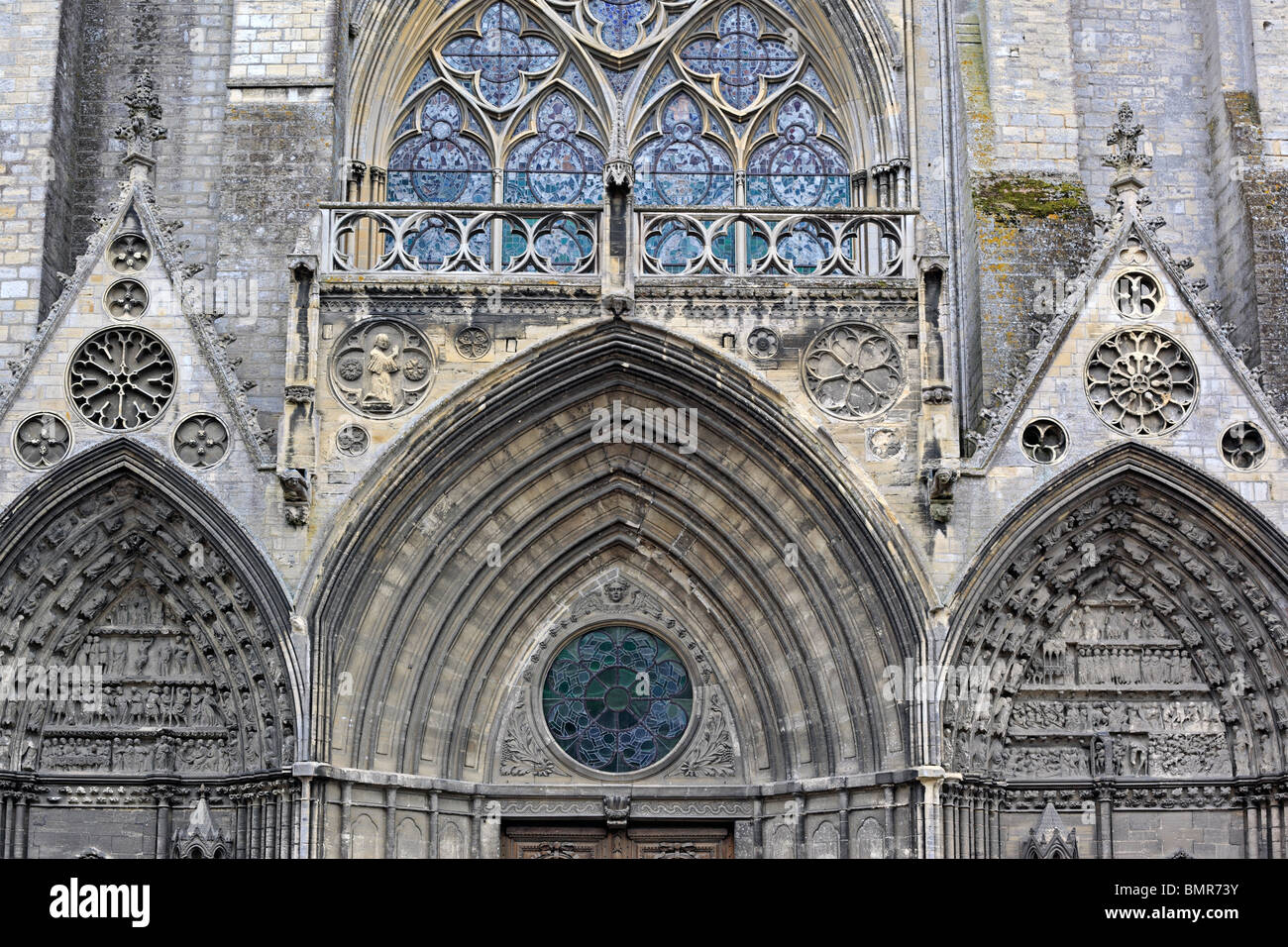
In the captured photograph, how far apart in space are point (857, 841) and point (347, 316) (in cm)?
535

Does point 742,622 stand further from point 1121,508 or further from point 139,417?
point 139,417

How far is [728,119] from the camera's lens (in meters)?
15.1

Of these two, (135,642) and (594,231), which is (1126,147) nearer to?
(594,231)

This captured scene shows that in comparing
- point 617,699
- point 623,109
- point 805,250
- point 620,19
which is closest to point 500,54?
point 620,19

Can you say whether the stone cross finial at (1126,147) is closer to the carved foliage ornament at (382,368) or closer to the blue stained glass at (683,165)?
the blue stained glass at (683,165)

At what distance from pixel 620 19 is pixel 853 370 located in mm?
4305

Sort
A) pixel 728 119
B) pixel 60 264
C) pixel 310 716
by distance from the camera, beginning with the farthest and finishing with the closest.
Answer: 1. pixel 728 119
2. pixel 60 264
3. pixel 310 716

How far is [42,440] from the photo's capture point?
12.7m

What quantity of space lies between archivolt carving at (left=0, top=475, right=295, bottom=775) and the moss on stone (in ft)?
21.4

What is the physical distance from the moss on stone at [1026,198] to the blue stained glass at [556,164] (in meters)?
3.22

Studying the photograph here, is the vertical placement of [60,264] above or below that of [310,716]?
above

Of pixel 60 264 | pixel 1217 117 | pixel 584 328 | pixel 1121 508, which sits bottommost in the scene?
pixel 1121 508

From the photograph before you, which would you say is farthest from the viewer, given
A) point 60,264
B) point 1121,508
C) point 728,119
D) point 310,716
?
point 728,119

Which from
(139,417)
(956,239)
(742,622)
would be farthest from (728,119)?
(139,417)
